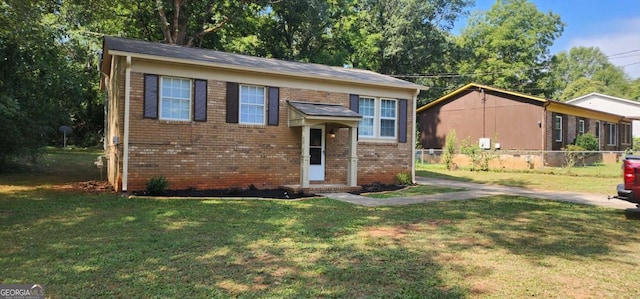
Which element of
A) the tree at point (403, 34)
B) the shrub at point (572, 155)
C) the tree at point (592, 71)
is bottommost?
the shrub at point (572, 155)

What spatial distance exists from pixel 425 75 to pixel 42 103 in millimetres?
30331

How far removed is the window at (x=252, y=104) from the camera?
1201cm

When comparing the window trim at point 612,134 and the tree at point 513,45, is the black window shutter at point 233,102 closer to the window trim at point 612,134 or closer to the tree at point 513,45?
the window trim at point 612,134

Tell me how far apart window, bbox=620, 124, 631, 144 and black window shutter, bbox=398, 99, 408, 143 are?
2627 cm

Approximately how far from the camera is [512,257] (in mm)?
5426

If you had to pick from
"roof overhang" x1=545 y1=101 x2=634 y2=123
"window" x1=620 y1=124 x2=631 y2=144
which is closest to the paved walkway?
"roof overhang" x1=545 y1=101 x2=634 y2=123

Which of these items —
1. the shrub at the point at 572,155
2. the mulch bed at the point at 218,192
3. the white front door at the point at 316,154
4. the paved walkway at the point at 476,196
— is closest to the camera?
the paved walkway at the point at 476,196

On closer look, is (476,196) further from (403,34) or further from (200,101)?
(403,34)

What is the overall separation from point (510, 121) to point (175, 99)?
65.4 feet

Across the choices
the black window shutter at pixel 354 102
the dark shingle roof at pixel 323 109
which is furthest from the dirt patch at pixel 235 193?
the black window shutter at pixel 354 102

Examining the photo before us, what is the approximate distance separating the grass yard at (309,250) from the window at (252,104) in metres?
3.59

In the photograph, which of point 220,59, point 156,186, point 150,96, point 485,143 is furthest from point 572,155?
point 150,96

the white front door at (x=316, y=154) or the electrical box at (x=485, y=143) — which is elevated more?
the electrical box at (x=485, y=143)

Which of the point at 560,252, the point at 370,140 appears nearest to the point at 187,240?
the point at 560,252
